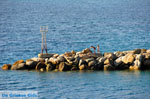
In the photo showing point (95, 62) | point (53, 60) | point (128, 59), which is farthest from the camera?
point (53, 60)

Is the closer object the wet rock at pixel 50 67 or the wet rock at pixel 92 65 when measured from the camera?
the wet rock at pixel 92 65

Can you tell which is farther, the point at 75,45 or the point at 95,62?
the point at 75,45

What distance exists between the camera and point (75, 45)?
8050 centimetres

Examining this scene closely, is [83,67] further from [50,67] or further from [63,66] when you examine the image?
[50,67]

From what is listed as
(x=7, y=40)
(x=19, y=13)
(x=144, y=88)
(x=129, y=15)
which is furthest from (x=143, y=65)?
(x=19, y=13)

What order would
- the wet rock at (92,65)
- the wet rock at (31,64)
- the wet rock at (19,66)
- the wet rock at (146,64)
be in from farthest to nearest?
the wet rock at (19,66), the wet rock at (31,64), the wet rock at (146,64), the wet rock at (92,65)

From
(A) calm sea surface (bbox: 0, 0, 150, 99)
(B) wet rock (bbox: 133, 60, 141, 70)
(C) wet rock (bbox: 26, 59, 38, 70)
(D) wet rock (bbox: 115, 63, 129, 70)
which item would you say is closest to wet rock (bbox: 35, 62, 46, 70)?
(C) wet rock (bbox: 26, 59, 38, 70)

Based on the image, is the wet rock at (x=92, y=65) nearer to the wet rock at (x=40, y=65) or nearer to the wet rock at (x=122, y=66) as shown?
the wet rock at (x=122, y=66)

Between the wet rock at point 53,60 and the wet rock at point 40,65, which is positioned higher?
the wet rock at point 53,60

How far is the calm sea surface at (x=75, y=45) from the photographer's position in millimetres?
45841

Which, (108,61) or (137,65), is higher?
(108,61)

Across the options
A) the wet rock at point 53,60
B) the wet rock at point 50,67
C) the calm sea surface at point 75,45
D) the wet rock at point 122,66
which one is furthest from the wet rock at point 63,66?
the wet rock at point 122,66

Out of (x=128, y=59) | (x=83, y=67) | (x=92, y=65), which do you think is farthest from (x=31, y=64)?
(x=128, y=59)

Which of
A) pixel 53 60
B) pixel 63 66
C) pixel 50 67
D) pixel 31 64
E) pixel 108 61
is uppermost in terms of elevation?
pixel 53 60
